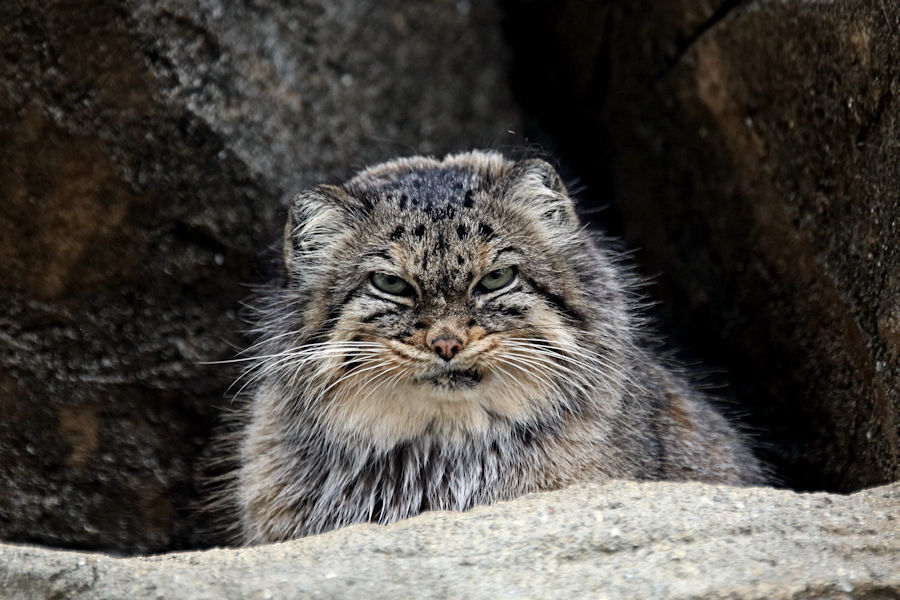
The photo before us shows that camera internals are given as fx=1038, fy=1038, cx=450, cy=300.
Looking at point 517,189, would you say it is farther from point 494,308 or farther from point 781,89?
point 781,89

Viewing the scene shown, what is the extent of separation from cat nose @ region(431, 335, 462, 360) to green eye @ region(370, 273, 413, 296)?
0.36 meters

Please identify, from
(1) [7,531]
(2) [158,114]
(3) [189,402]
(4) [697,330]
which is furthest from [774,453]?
(1) [7,531]

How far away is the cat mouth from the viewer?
14.9 ft

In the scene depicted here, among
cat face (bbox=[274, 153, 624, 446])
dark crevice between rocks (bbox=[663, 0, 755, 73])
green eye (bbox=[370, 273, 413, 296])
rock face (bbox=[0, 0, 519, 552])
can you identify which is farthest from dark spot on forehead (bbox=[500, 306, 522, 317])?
dark crevice between rocks (bbox=[663, 0, 755, 73])

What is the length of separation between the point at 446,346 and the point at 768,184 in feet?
7.41

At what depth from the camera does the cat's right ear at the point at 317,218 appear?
4984mm

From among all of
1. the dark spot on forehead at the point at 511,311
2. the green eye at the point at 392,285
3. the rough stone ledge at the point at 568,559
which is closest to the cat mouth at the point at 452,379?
the dark spot on forehead at the point at 511,311

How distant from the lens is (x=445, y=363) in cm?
445

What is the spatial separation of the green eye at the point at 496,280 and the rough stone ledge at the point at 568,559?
1.07 m

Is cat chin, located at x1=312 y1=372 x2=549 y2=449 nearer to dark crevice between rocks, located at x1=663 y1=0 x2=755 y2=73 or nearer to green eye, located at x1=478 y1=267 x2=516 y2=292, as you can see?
green eye, located at x1=478 y1=267 x2=516 y2=292

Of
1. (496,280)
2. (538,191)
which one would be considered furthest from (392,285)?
(538,191)

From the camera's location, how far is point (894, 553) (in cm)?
357

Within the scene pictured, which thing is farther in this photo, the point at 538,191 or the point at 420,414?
the point at 538,191

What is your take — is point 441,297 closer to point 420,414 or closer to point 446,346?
point 446,346
